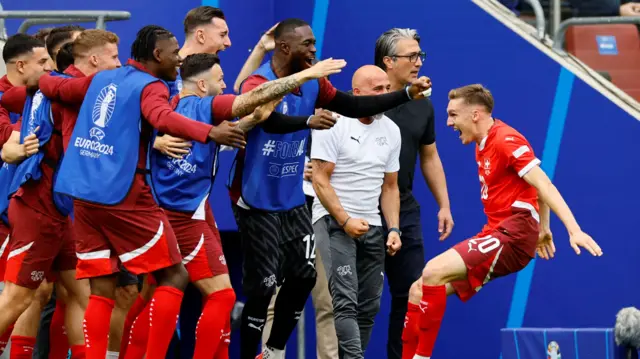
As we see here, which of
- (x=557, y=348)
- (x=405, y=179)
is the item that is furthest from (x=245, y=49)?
(x=557, y=348)

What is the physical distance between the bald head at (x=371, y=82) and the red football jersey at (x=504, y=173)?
29.7 inches

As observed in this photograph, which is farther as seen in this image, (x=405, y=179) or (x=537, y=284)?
(x=537, y=284)

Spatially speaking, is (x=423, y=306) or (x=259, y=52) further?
(x=259, y=52)

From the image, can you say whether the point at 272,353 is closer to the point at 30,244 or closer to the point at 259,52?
the point at 30,244

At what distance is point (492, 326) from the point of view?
Answer: 32.4ft

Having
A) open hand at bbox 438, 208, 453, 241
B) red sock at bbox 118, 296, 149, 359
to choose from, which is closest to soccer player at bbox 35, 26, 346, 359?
red sock at bbox 118, 296, 149, 359

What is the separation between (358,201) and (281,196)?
1.04 meters

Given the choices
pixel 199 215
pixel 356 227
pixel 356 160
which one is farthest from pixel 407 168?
pixel 199 215

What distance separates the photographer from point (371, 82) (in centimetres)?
824

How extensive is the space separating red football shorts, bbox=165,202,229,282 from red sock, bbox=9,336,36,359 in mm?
1180

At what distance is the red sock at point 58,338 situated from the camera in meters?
7.87

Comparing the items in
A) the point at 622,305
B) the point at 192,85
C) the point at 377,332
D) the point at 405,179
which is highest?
the point at 192,85

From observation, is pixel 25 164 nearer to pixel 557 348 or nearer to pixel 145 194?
pixel 145 194

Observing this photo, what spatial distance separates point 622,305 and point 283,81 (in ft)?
14.3
